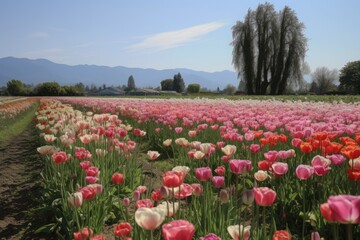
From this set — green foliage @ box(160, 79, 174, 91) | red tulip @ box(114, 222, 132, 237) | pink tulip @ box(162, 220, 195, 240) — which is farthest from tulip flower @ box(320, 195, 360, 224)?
green foliage @ box(160, 79, 174, 91)

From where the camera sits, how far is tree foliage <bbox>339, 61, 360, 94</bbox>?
58841 mm

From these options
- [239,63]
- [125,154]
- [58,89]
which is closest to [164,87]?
[58,89]

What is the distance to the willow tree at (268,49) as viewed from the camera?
38406mm

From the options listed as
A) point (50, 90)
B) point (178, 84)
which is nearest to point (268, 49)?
point (50, 90)

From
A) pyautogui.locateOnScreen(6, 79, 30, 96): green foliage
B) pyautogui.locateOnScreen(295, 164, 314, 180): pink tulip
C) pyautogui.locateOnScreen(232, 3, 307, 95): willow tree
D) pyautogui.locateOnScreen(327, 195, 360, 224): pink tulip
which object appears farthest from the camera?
pyautogui.locateOnScreen(6, 79, 30, 96): green foliage

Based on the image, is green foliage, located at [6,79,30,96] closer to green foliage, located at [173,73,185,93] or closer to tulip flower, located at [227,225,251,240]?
green foliage, located at [173,73,185,93]

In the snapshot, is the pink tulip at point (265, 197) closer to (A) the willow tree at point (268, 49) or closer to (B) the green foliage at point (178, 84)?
(A) the willow tree at point (268, 49)

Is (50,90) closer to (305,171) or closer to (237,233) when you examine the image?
(305,171)

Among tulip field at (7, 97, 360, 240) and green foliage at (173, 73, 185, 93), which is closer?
tulip field at (7, 97, 360, 240)

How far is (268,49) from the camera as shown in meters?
39.4

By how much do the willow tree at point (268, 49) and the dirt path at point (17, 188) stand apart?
109 feet

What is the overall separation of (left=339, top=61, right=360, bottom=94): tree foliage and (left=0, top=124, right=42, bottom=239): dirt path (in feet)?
191

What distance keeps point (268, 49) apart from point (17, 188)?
3701 cm

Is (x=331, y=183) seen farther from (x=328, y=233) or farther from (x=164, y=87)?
(x=164, y=87)
